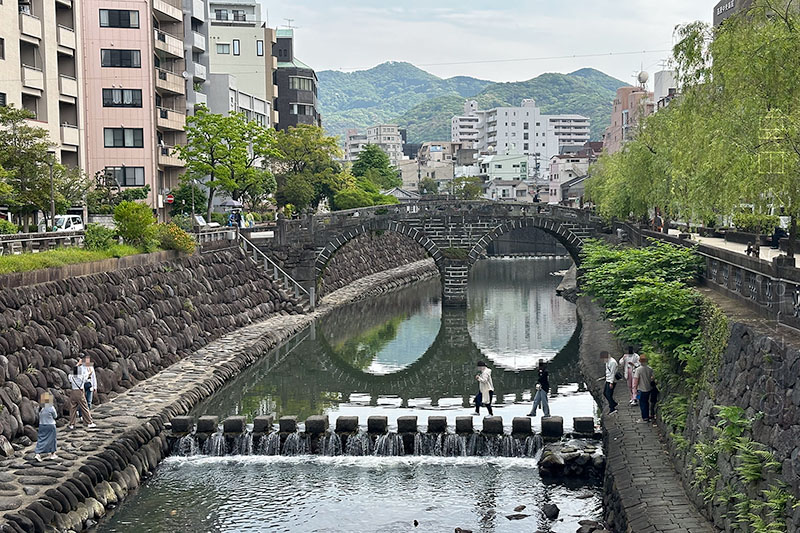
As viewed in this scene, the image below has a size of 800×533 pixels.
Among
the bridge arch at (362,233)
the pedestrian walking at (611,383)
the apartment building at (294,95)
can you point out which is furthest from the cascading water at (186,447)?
the apartment building at (294,95)

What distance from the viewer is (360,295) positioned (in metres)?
55.1

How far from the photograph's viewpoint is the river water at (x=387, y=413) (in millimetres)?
18328

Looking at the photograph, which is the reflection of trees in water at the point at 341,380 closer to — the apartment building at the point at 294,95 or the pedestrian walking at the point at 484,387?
the pedestrian walking at the point at 484,387

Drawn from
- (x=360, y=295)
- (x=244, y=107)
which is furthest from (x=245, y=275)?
(x=244, y=107)

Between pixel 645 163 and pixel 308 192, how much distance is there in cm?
3049

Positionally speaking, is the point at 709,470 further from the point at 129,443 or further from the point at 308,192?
the point at 308,192

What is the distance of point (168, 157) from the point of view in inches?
2067

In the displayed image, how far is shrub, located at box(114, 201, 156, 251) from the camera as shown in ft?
109

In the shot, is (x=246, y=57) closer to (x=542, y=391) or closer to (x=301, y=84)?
(x=301, y=84)

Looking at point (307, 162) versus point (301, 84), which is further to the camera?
point (301, 84)

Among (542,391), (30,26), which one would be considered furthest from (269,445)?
(30,26)

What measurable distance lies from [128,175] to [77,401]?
3024 cm

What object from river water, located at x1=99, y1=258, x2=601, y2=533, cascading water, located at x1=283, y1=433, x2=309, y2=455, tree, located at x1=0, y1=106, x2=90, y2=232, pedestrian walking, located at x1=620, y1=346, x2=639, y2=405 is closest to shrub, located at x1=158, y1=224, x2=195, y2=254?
tree, located at x1=0, y1=106, x2=90, y2=232

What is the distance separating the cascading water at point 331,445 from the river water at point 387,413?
440 millimetres
